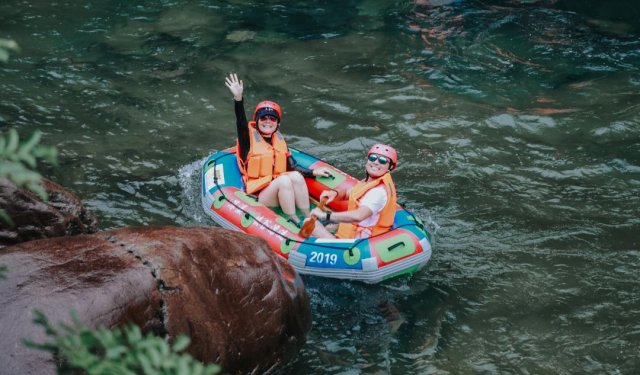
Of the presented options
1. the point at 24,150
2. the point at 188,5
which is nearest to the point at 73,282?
the point at 24,150

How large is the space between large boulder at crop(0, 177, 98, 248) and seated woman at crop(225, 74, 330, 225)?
222 cm

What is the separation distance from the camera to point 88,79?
11.0 meters

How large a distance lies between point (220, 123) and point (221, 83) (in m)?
1.30

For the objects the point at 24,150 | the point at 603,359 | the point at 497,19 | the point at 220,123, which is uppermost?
the point at 24,150

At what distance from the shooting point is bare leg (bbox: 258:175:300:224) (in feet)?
25.1

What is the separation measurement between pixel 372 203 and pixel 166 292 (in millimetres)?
2841

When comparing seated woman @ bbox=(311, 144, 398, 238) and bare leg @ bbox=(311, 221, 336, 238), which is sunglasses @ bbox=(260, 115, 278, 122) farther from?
bare leg @ bbox=(311, 221, 336, 238)

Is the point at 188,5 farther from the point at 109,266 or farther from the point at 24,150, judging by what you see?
the point at 24,150

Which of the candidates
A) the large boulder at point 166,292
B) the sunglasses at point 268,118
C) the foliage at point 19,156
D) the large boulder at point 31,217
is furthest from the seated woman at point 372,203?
the foliage at point 19,156

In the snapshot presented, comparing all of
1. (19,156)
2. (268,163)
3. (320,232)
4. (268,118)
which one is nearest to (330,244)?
(320,232)

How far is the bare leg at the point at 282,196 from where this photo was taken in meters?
7.65

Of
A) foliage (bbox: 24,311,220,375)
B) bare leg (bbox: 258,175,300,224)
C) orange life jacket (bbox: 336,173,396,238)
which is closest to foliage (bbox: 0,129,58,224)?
foliage (bbox: 24,311,220,375)

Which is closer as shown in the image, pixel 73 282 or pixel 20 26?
pixel 73 282

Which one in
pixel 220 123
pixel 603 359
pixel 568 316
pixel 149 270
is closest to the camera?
pixel 149 270
